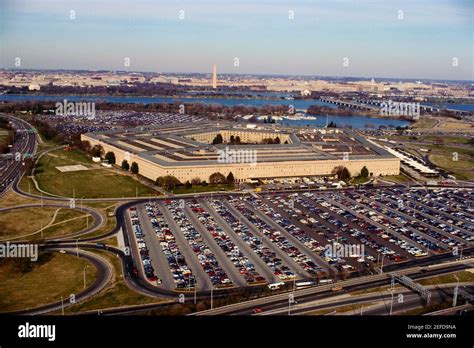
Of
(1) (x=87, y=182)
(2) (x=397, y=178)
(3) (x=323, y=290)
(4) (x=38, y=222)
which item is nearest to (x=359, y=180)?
(2) (x=397, y=178)

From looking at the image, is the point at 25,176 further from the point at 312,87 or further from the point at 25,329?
the point at 312,87

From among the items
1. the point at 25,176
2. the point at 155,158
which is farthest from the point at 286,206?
the point at 25,176

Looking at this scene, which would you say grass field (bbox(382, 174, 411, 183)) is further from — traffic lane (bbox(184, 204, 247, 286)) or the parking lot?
traffic lane (bbox(184, 204, 247, 286))

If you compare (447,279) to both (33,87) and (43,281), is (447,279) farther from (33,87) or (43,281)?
(33,87)

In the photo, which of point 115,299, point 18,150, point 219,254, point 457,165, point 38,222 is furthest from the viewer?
point 18,150

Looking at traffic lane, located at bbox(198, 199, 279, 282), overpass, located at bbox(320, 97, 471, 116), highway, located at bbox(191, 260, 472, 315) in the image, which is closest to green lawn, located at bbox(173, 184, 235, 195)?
traffic lane, located at bbox(198, 199, 279, 282)

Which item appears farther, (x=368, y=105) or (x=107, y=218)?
(x=368, y=105)

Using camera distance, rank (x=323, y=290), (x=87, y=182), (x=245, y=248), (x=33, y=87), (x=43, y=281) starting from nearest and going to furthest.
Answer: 1. (x=323, y=290)
2. (x=43, y=281)
3. (x=245, y=248)
4. (x=87, y=182)
5. (x=33, y=87)

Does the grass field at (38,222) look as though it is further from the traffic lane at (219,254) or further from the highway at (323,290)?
the highway at (323,290)
